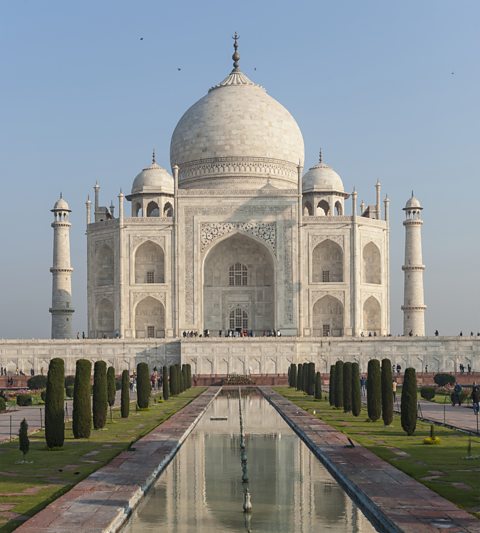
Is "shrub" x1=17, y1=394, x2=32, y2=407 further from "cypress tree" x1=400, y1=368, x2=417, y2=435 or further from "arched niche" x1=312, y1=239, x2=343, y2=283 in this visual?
"arched niche" x1=312, y1=239, x2=343, y2=283

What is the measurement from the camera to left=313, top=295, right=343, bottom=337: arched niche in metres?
36.4

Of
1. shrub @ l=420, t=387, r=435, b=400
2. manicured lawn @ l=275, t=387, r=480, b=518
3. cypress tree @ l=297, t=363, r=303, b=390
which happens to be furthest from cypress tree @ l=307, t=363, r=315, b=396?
manicured lawn @ l=275, t=387, r=480, b=518

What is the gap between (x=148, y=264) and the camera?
36.9 meters

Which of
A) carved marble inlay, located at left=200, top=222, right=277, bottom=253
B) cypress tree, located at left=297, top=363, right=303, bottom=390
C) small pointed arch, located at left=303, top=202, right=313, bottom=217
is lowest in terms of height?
cypress tree, located at left=297, top=363, right=303, bottom=390

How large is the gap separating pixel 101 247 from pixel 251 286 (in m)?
6.05

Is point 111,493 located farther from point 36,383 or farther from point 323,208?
point 323,208

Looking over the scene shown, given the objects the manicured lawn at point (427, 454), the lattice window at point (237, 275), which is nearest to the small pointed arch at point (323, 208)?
the lattice window at point (237, 275)

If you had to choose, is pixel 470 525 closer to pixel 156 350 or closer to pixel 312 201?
pixel 156 350

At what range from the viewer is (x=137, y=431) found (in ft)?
48.3

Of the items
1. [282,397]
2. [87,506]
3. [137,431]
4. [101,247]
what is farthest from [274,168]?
[87,506]

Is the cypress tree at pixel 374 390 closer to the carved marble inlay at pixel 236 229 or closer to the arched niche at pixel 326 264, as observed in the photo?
the carved marble inlay at pixel 236 229

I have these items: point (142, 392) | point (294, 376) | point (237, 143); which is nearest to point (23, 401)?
point (142, 392)

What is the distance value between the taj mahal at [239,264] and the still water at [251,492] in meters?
19.9

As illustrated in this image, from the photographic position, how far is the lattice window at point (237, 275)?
37969 mm
